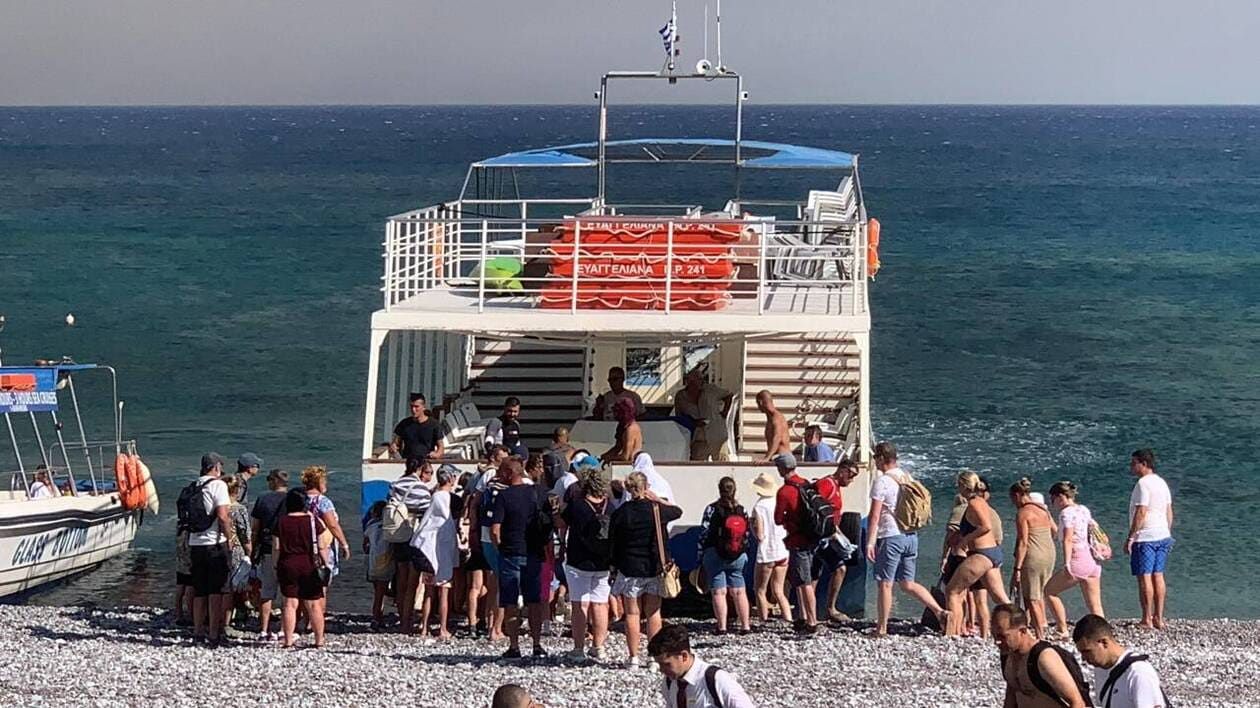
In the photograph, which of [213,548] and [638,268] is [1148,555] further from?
[213,548]

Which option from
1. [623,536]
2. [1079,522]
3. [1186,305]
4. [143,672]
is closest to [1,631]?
[143,672]

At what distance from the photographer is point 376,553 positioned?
536 inches

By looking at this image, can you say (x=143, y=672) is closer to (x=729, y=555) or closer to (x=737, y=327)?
(x=729, y=555)

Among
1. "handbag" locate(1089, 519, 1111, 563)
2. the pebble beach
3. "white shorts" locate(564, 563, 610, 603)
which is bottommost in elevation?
the pebble beach

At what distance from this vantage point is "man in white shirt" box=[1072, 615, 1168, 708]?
24.7ft

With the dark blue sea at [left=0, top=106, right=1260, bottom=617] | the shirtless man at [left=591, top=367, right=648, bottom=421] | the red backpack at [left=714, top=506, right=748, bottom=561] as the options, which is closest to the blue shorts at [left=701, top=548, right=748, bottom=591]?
the red backpack at [left=714, top=506, right=748, bottom=561]

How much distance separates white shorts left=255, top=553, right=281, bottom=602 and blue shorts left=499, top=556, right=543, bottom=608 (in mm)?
1882

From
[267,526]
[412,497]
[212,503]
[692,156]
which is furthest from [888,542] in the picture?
[692,156]

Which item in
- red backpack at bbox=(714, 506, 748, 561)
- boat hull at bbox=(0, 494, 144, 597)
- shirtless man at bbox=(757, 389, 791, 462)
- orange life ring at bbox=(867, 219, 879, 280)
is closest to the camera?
red backpack at bbox=(714, 506, 748, 561)

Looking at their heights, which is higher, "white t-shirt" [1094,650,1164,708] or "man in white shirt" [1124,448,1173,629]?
"white t-shirt" [1094,650,1164,708]

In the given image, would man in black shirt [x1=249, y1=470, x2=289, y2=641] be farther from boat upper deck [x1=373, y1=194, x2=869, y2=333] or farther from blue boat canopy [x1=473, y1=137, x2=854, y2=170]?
blue boat canopy [x1=473, y1=137, x2=854, y2=170]

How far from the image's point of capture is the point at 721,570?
1282 centimetres

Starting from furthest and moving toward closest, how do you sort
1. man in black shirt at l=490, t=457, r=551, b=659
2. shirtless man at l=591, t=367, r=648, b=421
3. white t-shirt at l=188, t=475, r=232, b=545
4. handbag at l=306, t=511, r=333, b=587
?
shirtless man at l=591, t=367, r=648, b=421 → white t-shirt at l=188, t=475, r=232, b=545 → handbag at l=306, t=511, r=333, b=587 → man in black shirt at l=490, t=457, r=551, b=659

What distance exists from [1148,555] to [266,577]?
6.53 m
